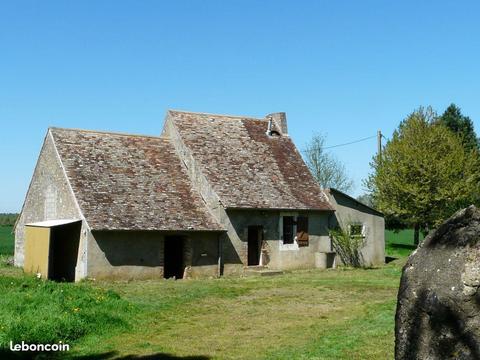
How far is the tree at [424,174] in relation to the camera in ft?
110

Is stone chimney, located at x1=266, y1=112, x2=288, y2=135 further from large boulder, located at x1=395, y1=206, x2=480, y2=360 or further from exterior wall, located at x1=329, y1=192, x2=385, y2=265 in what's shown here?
large boulder, located at x1=395, y1=206, x2=480, y2=360

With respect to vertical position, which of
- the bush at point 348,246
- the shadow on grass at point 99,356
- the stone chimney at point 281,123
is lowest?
the shadow on grass at point 99,356

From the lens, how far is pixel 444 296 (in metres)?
3.98

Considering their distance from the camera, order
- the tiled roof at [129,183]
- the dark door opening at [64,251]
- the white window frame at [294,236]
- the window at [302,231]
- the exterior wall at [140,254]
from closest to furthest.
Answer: the exterior wall at [140,254], the dark door opening at [64,251], the tiled roof at [129,183], the white window frame at [294,236], the window at [302,231]

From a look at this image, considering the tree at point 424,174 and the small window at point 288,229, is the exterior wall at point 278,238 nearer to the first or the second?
the small window at point 288,229

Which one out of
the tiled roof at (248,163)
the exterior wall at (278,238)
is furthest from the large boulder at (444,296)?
the exterior wall at (278,238)

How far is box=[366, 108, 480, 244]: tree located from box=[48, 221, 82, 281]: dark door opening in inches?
802

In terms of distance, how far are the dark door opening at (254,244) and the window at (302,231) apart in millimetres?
1969

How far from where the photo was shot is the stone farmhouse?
21891mm

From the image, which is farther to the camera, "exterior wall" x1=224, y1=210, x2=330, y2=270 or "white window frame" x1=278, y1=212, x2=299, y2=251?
"white window frame" x1=278, y1=212, x2=299, y2=251

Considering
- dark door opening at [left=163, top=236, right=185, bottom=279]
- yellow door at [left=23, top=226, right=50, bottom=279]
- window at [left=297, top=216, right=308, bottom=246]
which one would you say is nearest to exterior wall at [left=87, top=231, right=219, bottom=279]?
dark door opening at [left=163, top=236, right=185, bottom=279]

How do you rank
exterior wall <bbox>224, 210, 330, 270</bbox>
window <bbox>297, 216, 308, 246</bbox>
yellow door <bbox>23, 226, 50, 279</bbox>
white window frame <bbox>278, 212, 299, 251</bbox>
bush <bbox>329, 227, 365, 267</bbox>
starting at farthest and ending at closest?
bush <bbox>329, 227, 365, 267</bbox>, window <bbox>297, 216, 308, 246</bbox>, white window frame <bbox>278, 212, 299, 251</bbox>, exterior wall <bbox>224, 210, 330, 270</bbox>, yellow door <bbox>23, 226, 50, 279</bbox>

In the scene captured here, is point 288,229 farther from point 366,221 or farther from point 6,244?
point 6,244

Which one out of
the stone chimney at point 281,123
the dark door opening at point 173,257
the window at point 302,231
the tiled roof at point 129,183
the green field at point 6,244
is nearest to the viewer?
the tiled roof at point 129,183
